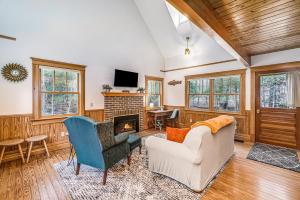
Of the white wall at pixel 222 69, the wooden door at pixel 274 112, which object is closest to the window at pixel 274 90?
the wooden door at pixel 274 112

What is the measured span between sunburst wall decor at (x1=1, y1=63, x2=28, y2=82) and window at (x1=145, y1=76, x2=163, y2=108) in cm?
379

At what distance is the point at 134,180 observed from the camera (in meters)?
2.42

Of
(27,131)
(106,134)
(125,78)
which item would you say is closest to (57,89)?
(27,131)

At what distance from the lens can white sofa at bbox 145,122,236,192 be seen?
208cm

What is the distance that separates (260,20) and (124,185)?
3347 millimetres

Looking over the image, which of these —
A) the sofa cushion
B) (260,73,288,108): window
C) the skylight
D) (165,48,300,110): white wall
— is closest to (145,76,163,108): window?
(165,48,300,110): white wall

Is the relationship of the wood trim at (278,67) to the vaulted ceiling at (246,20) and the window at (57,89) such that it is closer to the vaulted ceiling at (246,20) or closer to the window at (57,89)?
the vaulted ceiling at (246,20)

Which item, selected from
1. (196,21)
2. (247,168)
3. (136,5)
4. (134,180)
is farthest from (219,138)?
(136,5)

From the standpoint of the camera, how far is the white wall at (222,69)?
393 centimetres

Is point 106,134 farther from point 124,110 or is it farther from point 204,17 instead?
point 124,110

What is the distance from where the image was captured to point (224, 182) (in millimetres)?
2402

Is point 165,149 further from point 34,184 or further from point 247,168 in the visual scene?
point 34,184

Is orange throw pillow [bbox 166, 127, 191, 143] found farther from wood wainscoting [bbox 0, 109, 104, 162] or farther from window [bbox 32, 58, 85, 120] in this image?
wood wainscoting [bbox 0, 109, 104, 162]

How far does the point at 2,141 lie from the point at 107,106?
2447 millimetres
